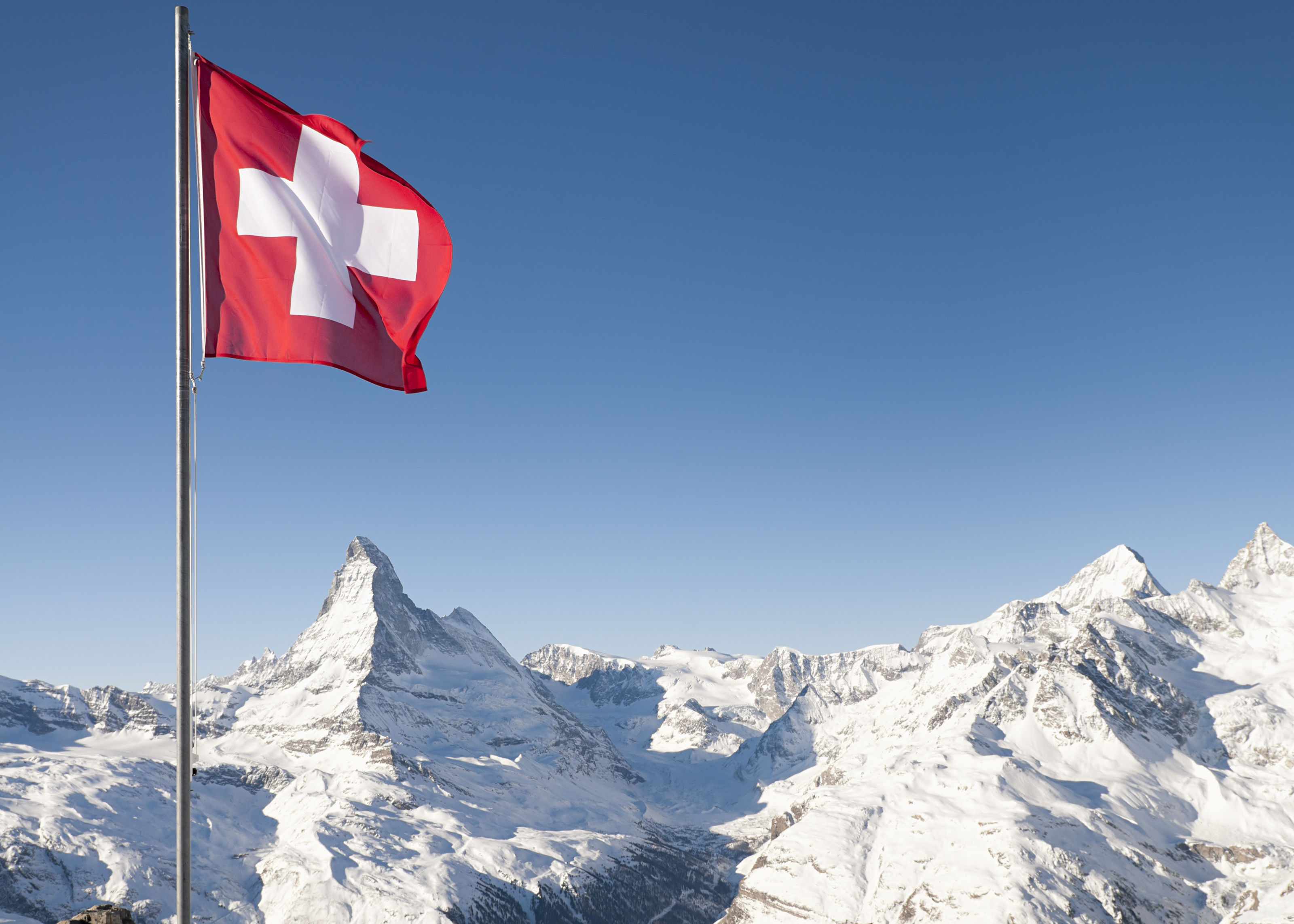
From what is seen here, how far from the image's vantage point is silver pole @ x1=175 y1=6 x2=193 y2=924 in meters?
15.6

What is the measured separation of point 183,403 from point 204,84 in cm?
850

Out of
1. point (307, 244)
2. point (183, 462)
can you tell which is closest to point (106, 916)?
point (183, 462)

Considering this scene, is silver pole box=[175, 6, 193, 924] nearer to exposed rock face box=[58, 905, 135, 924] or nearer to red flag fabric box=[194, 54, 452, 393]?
red flag fabric box=[194, 54, 452, 393]

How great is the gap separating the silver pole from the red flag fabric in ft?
6.49

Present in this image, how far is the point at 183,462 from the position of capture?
1642cm

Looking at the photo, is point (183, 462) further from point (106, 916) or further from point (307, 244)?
point (106, 916)

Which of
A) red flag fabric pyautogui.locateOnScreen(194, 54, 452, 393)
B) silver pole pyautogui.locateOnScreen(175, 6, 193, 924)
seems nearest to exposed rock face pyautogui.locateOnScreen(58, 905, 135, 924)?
silver pole pyautogui.locateOnScreen(175, 6, 193, 924)

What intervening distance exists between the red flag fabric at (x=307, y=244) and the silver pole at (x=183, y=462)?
6.49 feet

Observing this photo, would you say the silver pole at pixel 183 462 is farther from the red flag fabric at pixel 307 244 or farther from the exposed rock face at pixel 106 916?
the exposed rock face at pixel 106 916

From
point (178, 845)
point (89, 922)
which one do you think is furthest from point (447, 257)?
point (89, 922)

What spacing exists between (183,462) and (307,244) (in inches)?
289

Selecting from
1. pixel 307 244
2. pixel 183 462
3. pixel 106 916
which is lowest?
pixel 106 916

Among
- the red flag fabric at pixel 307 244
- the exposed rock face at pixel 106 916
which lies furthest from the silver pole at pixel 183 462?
the exposed rock face at pixel 106 916

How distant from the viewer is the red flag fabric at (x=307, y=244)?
66.4 ft
